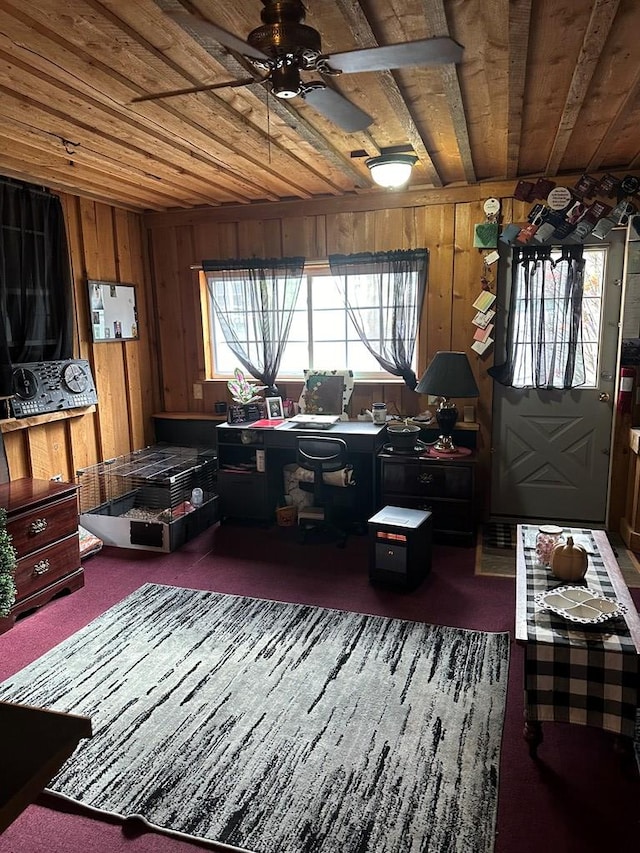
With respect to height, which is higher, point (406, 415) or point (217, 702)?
point (406, 415)

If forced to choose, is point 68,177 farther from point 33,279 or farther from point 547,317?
point 547,317

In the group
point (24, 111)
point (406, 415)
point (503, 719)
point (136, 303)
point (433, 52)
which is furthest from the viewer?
point (136, 303)

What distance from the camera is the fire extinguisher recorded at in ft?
13.6

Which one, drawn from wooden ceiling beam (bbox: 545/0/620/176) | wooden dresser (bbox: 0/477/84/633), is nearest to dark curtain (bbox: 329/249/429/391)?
→ wooden ceiling beam (bbox: 545/0/620/176)

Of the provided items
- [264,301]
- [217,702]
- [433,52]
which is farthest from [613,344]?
[217,702]

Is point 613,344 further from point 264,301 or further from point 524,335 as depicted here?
point 264,301

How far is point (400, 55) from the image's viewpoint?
1788mm

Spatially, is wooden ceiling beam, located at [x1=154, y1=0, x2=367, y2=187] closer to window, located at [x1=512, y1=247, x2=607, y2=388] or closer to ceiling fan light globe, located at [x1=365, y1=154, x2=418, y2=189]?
ceiling fan light globe, located at [x1=365, y1=154, x2=418, y2=189]

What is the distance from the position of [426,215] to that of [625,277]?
4.88ft

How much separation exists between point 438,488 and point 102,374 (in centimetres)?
281

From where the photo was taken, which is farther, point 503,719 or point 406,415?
point 406,415

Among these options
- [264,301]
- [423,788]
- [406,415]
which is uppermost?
[264,301]

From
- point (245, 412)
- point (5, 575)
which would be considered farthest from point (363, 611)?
point (245, 412)

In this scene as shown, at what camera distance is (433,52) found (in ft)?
5.77
